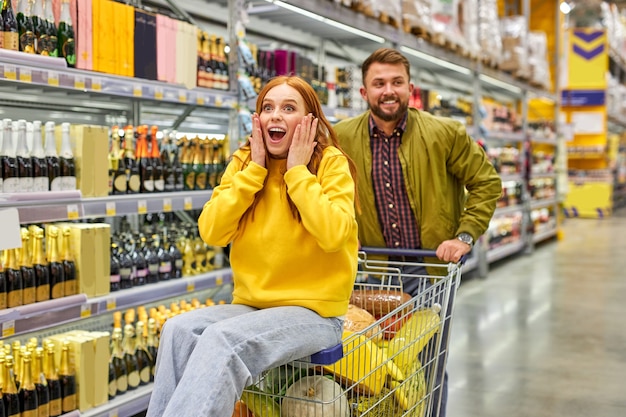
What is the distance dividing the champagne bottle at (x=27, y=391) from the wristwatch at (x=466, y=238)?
1.86 meters

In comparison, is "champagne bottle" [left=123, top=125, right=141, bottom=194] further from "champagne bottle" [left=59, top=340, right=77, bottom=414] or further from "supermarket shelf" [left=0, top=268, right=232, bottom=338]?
"champagne bottle" [left=59, top=340, right=77, bottom=414]

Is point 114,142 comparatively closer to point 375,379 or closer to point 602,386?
point 375,379

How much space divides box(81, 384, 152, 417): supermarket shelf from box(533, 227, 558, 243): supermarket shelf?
7690 millimetres

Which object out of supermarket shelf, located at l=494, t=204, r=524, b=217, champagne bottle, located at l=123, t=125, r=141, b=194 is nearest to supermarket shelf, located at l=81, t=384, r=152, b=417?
champagne bottle, located at l=123, t=125, r=141, b=194

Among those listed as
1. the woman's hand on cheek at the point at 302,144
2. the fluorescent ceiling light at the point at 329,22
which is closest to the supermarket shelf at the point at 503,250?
the fluorescent ceiling light at the point at 329,22

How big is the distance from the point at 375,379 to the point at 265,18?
3.94 m

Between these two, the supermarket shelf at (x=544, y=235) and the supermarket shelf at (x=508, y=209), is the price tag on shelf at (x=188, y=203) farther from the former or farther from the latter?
the supermarket shelf at (x=544, y=235)

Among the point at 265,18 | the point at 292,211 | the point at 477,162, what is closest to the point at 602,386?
the point at 477,162

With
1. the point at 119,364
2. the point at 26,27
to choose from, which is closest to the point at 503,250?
the point at 119,364

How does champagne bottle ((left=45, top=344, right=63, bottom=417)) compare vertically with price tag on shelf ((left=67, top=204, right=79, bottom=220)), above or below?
below

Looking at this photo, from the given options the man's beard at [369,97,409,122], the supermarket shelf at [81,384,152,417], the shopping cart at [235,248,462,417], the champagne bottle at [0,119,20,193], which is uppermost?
the man's beard at [369,97,409,122]

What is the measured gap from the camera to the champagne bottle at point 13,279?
116 inches

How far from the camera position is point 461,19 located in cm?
733

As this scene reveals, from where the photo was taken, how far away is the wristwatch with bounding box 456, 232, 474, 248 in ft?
9.22
